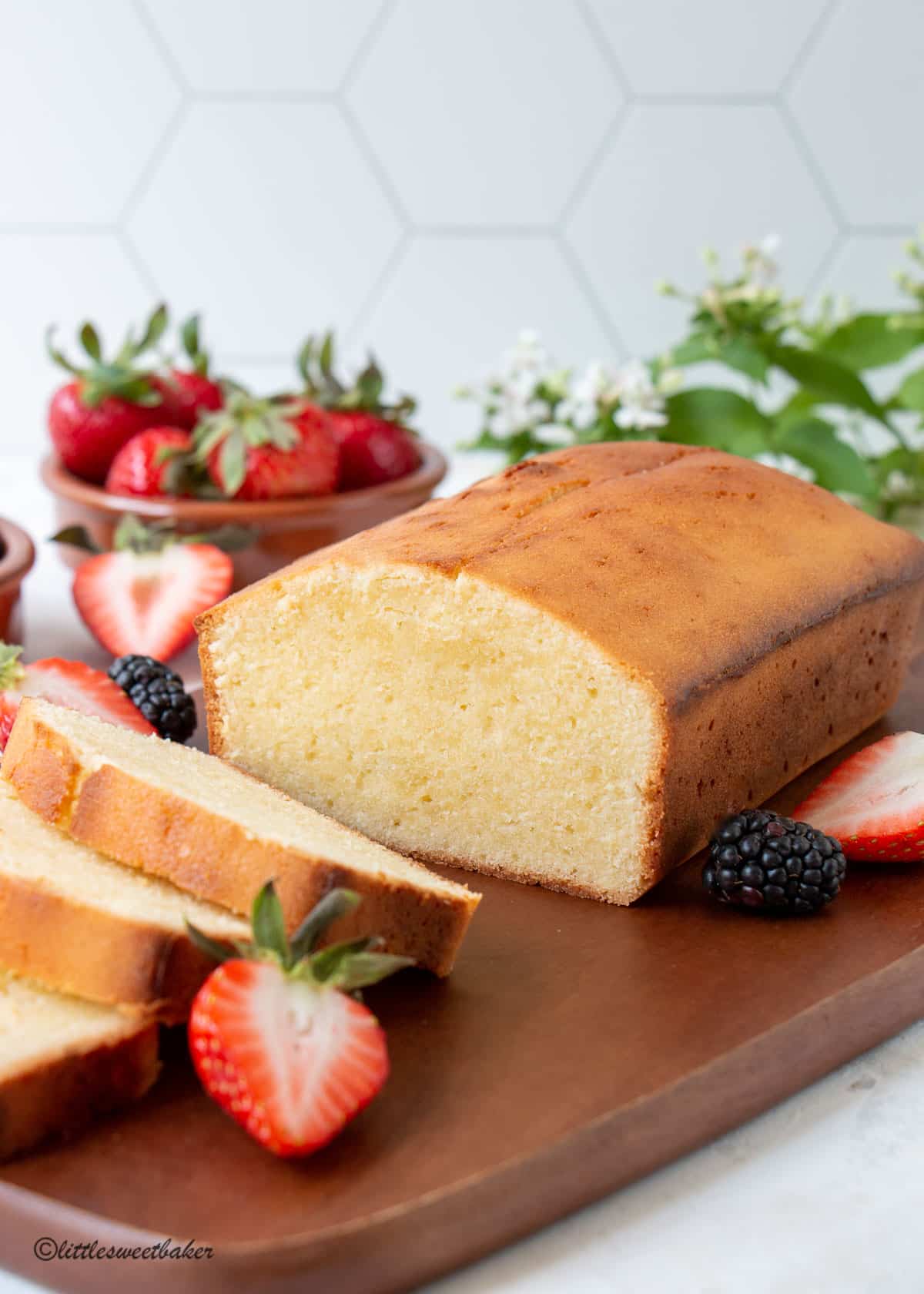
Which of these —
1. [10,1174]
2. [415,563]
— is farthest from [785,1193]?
[415,563]

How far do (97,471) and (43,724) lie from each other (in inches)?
66.7

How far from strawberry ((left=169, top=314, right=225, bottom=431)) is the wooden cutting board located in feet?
6.00

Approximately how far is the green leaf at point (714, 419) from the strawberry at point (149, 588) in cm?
124

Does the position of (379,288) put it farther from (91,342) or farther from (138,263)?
(91,342)

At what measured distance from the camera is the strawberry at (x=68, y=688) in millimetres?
2617

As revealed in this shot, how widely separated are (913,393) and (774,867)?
2271mm

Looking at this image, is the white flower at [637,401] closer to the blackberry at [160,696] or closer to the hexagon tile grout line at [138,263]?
the blackberry at [160,696]

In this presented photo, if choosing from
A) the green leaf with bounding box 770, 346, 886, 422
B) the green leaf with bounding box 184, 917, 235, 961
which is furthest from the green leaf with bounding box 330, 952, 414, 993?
the green leaf with bounding box 770, 346, 886, 422

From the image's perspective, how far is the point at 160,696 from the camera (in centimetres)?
272

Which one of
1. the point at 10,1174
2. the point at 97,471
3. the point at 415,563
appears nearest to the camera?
→ the point at 10,1174

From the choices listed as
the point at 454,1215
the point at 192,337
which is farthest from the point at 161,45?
the point at 454,1215

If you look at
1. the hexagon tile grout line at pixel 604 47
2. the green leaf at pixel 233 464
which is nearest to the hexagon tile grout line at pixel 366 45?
the hexagon tile grout line at pixel 604 47

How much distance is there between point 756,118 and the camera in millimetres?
5285

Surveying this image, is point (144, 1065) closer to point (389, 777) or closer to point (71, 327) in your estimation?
point (389, 777)
